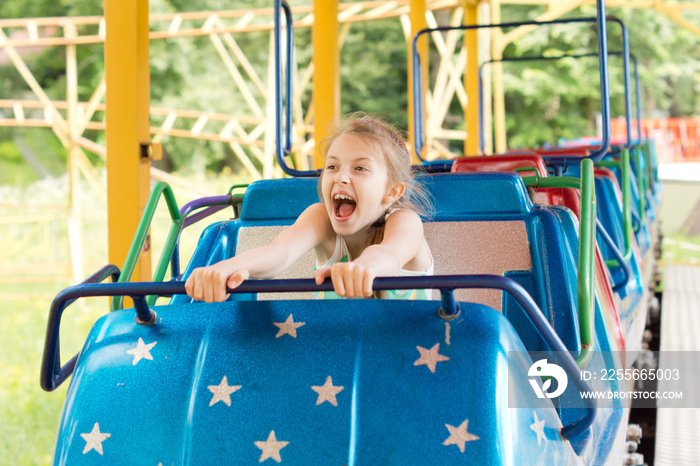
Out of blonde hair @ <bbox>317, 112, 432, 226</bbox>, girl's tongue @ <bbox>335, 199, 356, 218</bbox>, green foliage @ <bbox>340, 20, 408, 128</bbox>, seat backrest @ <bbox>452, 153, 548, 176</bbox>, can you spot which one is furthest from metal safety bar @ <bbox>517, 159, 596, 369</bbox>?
green foliage @ <bbox>340, 20, 408, 128</bbox>

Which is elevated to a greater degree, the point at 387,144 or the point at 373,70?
the point at 373,70

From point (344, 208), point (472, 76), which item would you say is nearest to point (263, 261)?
point (344, 208)

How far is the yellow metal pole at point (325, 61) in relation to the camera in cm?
442

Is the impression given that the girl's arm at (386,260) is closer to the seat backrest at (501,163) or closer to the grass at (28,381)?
the seat backrest at (501,163)

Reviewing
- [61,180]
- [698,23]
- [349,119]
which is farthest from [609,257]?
[698,23]

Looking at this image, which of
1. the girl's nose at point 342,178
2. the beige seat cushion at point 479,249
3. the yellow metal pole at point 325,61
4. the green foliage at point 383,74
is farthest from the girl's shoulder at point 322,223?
the green foliage at point 383,74

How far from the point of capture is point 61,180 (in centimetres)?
1258

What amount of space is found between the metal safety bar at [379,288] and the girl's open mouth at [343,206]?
0.38m

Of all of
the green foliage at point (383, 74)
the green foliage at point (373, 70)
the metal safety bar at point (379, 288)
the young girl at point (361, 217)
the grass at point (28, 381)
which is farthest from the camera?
the green foliage at point (373, 70)

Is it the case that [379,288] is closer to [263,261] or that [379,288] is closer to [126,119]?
[263,261]

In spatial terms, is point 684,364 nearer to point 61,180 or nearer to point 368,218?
point 368,218

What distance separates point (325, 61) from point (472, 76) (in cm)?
304

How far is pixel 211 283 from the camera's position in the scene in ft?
3.61

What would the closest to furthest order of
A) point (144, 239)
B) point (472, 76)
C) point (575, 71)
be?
point (144, 239) → point (472, 76) → point (575, 71)
